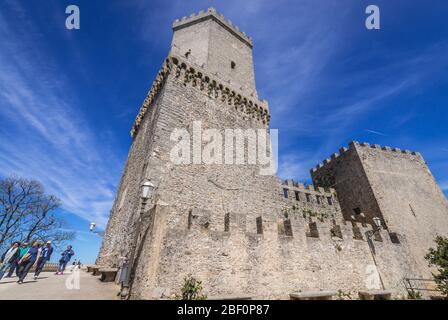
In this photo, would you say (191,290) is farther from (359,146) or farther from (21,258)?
(359,146)

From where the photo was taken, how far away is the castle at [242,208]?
19.8 feet

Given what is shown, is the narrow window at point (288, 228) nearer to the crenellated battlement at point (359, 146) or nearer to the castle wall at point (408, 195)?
the castle wall at point (408, 195)

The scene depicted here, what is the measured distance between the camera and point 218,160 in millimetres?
11234

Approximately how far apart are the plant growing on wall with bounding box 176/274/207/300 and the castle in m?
0.15

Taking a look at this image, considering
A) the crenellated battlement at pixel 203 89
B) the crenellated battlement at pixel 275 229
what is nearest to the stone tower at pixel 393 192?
the crenellated battlement at pixel 275 229

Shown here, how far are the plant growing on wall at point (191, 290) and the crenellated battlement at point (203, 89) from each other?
401 inches

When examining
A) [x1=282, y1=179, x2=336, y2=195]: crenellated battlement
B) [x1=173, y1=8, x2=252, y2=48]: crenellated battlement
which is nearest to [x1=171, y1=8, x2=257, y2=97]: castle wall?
[x1=173, y1=8, x2=252, y2=48]: crenellated battlement

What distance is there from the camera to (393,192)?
51.8 feet

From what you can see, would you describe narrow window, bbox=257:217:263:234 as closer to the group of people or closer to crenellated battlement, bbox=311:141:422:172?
the group of people

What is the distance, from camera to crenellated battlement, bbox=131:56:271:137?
12078mm

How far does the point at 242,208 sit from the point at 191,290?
5.67 meters
